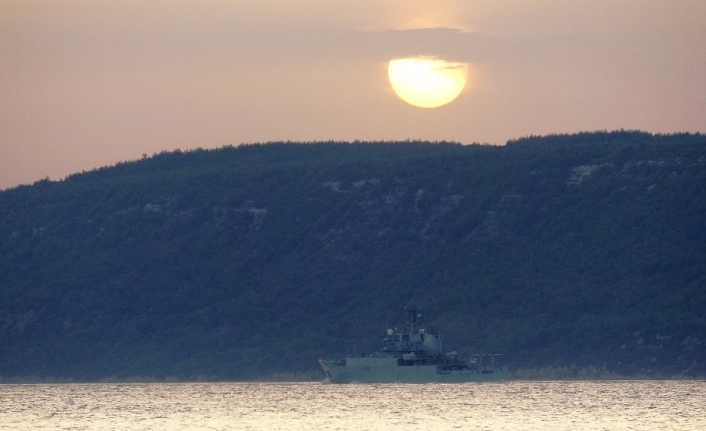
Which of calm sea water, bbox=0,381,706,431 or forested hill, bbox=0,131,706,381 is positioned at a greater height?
forested hill, bbox=0,131,706,381

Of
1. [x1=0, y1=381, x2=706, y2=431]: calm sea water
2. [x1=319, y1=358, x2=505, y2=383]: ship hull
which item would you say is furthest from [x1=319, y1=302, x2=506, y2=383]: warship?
[x1=0, y1=381, x2=706, y2=431]: calm sea water

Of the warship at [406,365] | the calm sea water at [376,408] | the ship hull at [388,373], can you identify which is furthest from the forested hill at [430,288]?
the calm sea water at [376,408]

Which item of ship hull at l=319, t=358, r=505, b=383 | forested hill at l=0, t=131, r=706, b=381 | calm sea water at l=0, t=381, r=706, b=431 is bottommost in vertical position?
calm sea water at l=0, t=381, r=706, b=431

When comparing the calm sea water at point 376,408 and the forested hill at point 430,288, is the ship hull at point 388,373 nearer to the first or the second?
the calm sea water at point 376,408

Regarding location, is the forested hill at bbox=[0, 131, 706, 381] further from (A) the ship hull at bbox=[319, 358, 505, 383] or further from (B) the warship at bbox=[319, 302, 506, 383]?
(B) the warship at bbox=[319, 302, 506, 383]

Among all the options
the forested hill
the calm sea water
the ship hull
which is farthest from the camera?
the forested hill

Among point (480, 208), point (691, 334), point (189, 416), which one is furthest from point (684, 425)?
point (480, 208)

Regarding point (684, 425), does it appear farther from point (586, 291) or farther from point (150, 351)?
point (150, 351)

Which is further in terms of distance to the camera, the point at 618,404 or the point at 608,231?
the point at 608,231
